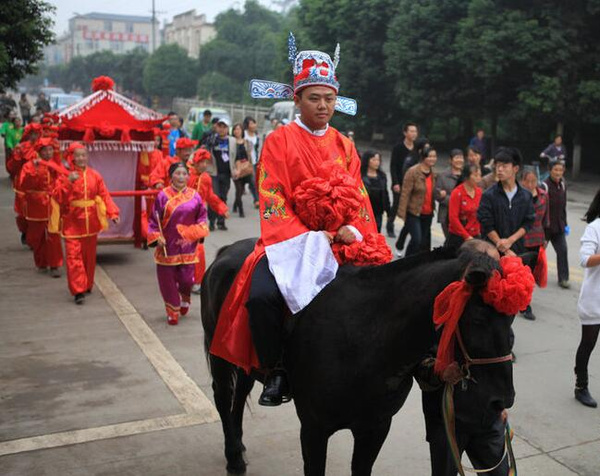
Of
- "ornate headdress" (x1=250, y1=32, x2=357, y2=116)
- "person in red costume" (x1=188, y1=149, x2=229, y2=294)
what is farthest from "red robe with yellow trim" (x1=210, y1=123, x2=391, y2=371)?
"person in red costume" (x1=188, y1=149, x2=229, y2=294)

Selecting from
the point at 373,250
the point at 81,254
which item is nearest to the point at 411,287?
the point at 373,250

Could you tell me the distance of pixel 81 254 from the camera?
903 cm

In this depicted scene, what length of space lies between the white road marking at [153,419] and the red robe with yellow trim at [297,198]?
59.0 inches

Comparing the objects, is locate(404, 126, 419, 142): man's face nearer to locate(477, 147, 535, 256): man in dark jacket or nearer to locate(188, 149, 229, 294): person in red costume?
locate(188, 149, 229, 294): person in red costume

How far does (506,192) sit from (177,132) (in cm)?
1108

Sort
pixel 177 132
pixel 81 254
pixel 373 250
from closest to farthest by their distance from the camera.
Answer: pixel 373 250 → pixel 81 254 → pixel 177 132

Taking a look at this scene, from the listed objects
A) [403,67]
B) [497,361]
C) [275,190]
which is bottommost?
[497,361]

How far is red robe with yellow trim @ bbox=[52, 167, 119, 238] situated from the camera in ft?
29.5

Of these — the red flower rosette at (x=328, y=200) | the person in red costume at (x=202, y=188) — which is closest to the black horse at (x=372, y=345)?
the red flower rosette at (x=328, y=200)

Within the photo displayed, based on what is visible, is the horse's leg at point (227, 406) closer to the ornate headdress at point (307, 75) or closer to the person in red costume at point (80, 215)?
the ornate headdress at point (307, 75)

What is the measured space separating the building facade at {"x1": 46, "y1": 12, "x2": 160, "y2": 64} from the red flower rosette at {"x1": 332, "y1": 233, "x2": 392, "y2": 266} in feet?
480

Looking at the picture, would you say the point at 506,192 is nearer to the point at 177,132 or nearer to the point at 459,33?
the point at 177,132

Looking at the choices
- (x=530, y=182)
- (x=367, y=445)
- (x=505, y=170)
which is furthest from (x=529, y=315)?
(x=367, y=445)

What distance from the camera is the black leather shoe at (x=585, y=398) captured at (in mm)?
6020
